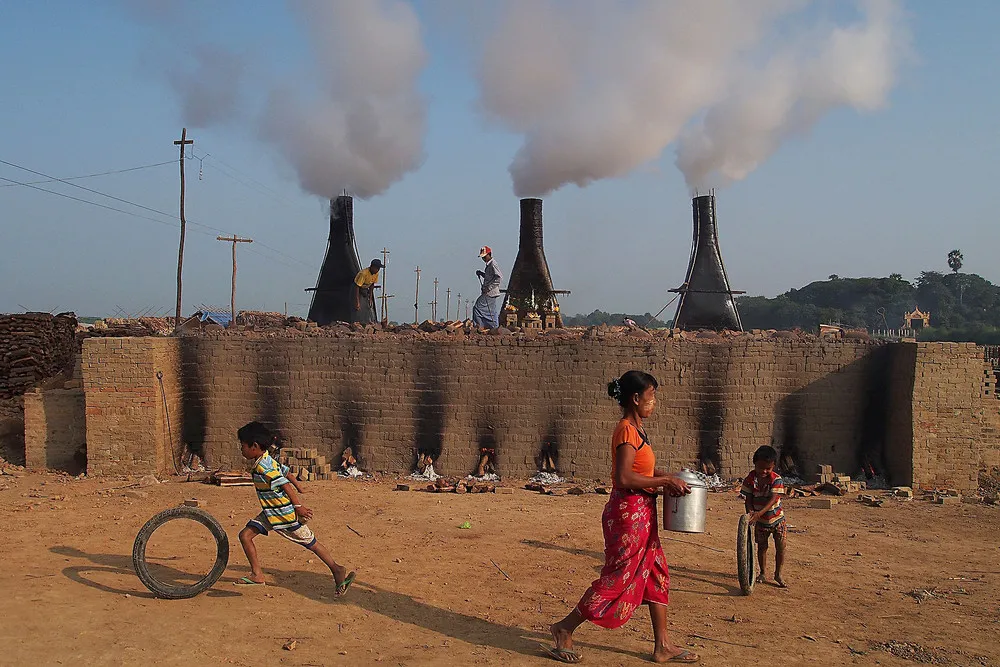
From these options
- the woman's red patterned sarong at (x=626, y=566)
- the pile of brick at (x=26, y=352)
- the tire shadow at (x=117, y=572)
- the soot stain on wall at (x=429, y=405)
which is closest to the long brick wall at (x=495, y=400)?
the soot stain on wall at (x=429, y=405)

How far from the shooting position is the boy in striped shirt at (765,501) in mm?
5555

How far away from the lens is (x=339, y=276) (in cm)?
1535

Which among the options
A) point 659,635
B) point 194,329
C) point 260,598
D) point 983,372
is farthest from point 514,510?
point 983,372

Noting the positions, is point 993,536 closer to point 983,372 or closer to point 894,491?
point 894,491

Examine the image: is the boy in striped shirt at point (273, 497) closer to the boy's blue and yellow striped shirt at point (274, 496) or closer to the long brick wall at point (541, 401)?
the boy's blue and yellow striped shirt at point (274, 496)

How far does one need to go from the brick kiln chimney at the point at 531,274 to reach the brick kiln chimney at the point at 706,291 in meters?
2.37

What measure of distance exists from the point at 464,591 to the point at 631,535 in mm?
1991

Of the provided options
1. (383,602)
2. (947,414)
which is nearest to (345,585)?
(383,602)

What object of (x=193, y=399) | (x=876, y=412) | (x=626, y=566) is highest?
(x=876, y=412)

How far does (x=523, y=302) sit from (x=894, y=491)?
7.28 m

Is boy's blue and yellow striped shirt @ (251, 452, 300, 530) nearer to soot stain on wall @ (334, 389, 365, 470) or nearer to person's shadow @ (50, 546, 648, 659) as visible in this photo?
person's shadow @ (50, 546, 648, 659)

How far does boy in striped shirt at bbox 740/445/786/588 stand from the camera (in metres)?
5.55

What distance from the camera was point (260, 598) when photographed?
17.1 feet

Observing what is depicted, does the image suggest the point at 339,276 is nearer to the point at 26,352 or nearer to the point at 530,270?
the point at 530,270
